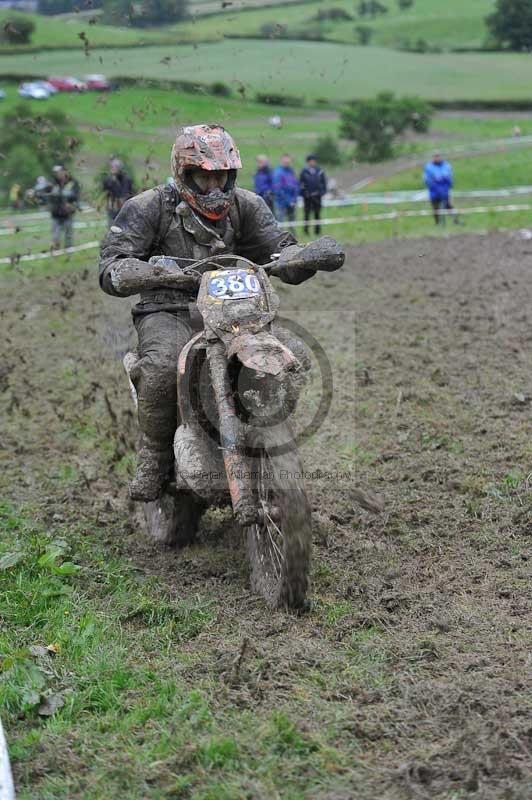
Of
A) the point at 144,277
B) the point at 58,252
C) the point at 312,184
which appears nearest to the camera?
the point at 144,277

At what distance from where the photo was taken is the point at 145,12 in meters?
11.8

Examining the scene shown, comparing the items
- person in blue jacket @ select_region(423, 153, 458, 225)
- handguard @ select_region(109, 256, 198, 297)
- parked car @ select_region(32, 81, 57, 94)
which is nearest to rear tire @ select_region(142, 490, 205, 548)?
handguard @ select_region(109, 256, 198, 297)

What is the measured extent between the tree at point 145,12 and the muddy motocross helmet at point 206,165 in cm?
488

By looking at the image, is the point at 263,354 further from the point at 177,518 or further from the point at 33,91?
the point at 33,91

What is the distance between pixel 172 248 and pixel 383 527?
2280 millimetres

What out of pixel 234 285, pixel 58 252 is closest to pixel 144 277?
pixel 234 285

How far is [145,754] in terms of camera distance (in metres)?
4.45

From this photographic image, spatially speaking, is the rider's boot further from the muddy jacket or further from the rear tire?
the muddy jacket

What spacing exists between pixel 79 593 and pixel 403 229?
61.3 ft

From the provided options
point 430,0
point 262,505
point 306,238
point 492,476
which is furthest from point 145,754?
point 430,0

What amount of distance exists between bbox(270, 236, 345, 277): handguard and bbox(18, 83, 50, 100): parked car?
3848 centimetres

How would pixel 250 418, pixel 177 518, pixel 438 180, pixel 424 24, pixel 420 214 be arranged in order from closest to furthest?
1. pixel 250 418
2. pixel 177 518
3. pixel 438 180
4. pixel 420 214
5. pixel 424 24

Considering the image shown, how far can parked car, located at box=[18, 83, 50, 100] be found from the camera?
4372 cm

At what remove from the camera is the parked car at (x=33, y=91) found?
1721 inches
